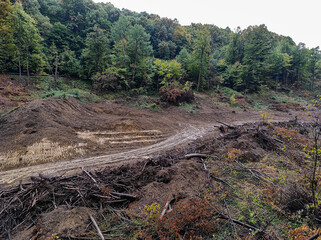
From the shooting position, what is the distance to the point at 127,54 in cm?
2405

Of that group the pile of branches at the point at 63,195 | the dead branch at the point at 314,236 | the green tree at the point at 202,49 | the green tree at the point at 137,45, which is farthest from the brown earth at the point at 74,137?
the green tree at the point at 202,49

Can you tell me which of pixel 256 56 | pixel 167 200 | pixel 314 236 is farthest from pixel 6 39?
pixel 256 56

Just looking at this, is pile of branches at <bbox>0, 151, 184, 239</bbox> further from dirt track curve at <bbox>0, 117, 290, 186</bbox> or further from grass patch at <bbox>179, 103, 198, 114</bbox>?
grass patch at <bbox>179, 103, 198, 114</bbox>

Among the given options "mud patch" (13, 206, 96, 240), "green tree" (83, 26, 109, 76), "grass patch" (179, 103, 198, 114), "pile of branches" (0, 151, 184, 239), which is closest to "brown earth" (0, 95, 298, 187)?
"pile of branches" (0, 151, 184, 239)

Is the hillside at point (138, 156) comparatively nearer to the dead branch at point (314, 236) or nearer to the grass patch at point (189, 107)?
the dead branch at point (314, 236)

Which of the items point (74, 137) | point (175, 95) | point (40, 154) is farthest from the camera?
point (175, 95)

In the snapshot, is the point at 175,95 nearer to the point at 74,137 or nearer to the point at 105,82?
the point at 105,82

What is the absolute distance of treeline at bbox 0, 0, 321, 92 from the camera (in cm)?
1971

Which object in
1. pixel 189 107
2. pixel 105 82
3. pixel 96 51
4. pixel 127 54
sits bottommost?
pixel 189 107

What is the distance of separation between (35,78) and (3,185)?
19.9m

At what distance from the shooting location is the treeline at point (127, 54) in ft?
64.7

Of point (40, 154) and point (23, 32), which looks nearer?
point (40, 154)

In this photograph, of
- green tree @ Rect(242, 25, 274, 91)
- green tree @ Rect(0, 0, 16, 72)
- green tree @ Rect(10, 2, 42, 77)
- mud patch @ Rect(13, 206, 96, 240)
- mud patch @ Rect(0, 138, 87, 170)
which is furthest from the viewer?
green tree @ Rect(242, 25, 274, 91)

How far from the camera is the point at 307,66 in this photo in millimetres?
40281
